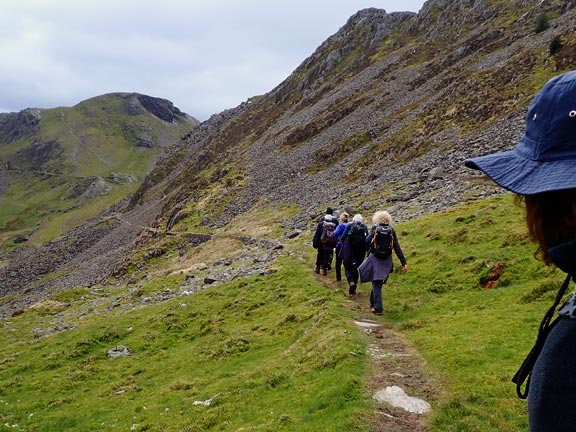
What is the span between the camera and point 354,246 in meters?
21.1

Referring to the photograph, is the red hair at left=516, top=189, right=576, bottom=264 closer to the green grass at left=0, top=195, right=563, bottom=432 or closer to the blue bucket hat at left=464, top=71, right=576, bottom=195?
the blue bucket hat at left=464, top=71, right=576, bottom=195

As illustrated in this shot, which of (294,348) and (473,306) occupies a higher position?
(473,306)

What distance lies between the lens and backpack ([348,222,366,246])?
20.8 meters

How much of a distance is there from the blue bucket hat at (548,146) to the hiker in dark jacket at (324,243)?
22301 millimetres

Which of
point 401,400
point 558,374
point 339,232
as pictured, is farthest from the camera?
point 339,232

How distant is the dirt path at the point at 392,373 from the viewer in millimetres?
9141

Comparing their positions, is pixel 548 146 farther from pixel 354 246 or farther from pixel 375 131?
pixel 375 131

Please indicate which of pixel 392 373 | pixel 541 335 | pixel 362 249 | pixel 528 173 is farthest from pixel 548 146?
pixel 362 249

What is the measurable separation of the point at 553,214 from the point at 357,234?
727 inches

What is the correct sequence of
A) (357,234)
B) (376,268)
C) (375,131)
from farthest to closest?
(375,131) → (357,234) → (376,268)

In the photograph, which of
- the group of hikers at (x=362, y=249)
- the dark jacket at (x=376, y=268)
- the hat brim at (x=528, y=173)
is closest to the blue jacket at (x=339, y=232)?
the group of hikers at (x=362, y=249)

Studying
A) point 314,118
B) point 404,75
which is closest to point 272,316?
point 314,118

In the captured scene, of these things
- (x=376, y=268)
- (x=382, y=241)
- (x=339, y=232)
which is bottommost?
(x=376, y=268)

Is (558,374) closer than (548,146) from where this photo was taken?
Yes
